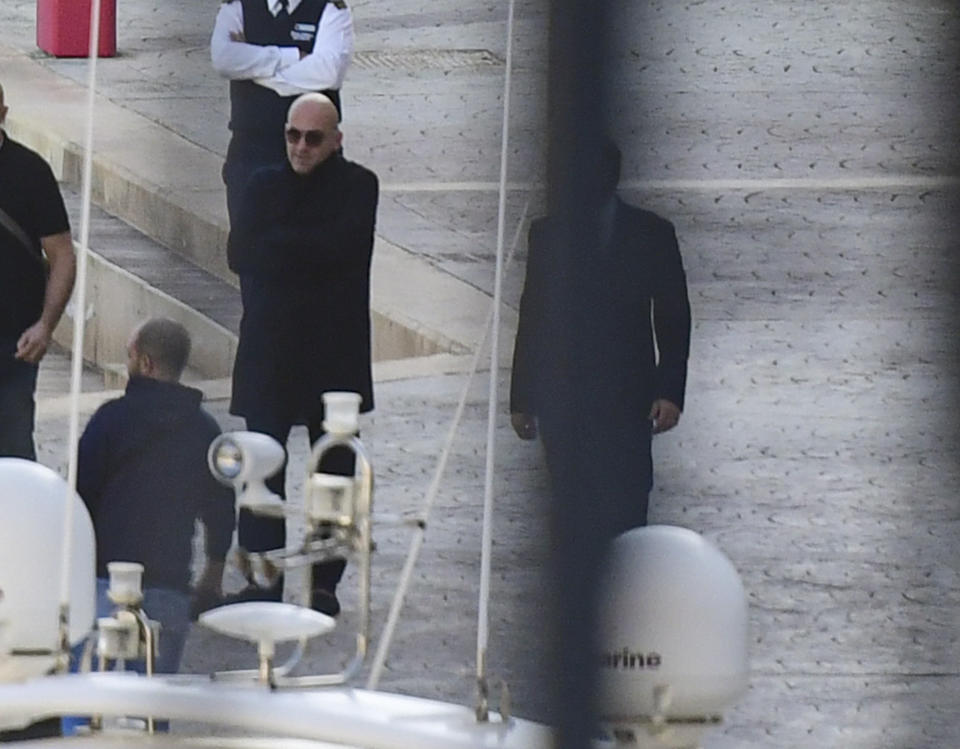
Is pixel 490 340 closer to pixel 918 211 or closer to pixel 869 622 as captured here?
pixel 869 622

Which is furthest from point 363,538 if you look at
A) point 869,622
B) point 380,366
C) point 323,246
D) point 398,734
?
point 869,622

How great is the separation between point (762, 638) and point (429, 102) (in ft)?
3.53

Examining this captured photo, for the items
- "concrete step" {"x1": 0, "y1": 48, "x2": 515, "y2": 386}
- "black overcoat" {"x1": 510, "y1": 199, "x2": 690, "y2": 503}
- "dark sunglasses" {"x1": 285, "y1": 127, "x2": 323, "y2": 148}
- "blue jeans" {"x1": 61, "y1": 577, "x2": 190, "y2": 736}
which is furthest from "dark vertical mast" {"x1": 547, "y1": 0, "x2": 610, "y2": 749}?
"dark sunglasses" {"x1": 285, "y1": 127, "x2": 323, "y2": 148}

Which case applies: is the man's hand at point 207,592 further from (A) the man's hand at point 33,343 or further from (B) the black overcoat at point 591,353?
(B) the black overcoat at point 591,353

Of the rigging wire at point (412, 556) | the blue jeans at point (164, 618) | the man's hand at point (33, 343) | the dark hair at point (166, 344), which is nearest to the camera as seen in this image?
the dark hair at point (166, 344)

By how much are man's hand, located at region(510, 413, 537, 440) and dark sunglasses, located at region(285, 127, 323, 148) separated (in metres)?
1.58

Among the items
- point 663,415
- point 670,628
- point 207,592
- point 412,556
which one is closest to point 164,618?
point 207,592

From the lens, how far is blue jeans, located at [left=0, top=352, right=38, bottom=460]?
11.7 feet

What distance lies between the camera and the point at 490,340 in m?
1.74

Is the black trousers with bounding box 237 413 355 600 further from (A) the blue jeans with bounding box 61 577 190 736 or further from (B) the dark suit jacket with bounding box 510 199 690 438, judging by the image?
(B) the dark suit jacket with bounding box 510 199 690 438

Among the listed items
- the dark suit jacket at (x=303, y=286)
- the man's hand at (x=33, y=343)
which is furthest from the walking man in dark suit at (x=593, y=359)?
the man's hand at (x=33, y=343)

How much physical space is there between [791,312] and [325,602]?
3.87ft

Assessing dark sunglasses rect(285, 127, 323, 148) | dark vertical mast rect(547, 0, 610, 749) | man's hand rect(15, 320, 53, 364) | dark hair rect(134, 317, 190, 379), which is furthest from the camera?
man's hand rect(15, 320, 53, 364)

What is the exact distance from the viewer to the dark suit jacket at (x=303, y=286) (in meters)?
2.71
